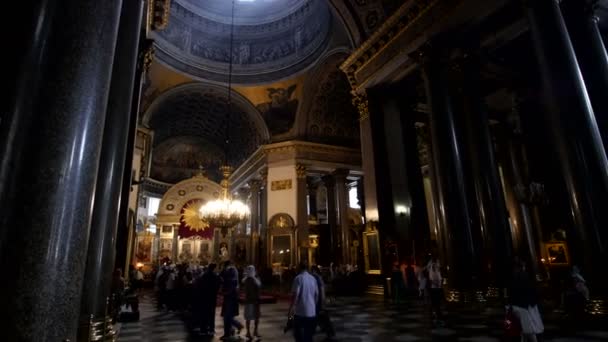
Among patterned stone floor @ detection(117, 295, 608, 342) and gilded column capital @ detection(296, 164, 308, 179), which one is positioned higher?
gilded column capital @ detection(296, 164, 308, 179)

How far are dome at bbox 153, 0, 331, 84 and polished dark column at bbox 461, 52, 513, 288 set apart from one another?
814 centimetres

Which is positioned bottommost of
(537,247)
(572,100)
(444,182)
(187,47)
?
(537,247)

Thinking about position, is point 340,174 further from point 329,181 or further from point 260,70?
point 260,70

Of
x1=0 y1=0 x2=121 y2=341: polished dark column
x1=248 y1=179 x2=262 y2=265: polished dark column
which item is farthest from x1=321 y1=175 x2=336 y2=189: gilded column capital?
x1=0 y1=0 x2=121 y2=341: polished dark column

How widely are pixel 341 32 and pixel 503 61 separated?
19.4ft

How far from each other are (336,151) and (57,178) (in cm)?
1588

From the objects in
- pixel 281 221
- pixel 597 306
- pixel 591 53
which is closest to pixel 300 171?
pixel 281 221

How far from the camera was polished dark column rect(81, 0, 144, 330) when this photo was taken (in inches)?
134

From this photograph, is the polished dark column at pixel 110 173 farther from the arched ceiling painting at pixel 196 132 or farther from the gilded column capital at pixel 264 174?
the gilded column capital at pixel 264 174

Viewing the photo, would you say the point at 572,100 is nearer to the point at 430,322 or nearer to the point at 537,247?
the point at 430,322

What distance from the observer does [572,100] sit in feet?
17.4

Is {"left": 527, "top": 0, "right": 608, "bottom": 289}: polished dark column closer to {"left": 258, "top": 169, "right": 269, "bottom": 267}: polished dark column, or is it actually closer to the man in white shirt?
the man in white shirt

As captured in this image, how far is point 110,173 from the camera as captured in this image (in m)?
3.84

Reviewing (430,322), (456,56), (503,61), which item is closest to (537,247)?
(503,61)
